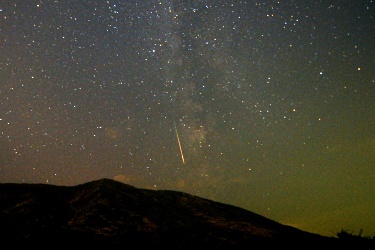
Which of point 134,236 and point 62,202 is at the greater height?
point 62,202

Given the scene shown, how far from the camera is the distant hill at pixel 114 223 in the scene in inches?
170

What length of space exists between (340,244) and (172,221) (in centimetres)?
354

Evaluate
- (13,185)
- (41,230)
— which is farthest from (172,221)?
(13,185)

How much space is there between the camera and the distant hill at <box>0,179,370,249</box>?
431cm

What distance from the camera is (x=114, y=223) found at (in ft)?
16.5

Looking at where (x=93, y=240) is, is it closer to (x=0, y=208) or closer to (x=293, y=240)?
(x=0, y=208)

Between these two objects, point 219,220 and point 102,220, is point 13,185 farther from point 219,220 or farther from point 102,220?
point 219,220

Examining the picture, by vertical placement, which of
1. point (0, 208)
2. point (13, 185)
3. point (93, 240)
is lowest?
point (93, 240)

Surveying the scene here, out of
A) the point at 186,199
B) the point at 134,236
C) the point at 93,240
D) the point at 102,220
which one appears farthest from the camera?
the point at 186,199

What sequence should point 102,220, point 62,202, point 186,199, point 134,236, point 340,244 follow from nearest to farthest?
1. point 134,236
2. point 102,220
3. point 340,244
4. point 62,202
5. point 186,199

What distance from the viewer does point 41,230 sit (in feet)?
14.5

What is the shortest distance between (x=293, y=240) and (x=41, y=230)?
15.4ft

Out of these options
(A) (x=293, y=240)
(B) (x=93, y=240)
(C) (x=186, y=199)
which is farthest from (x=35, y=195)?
(A) (x=293, y=240)

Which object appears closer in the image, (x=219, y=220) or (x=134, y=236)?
(x=134, y=236)
